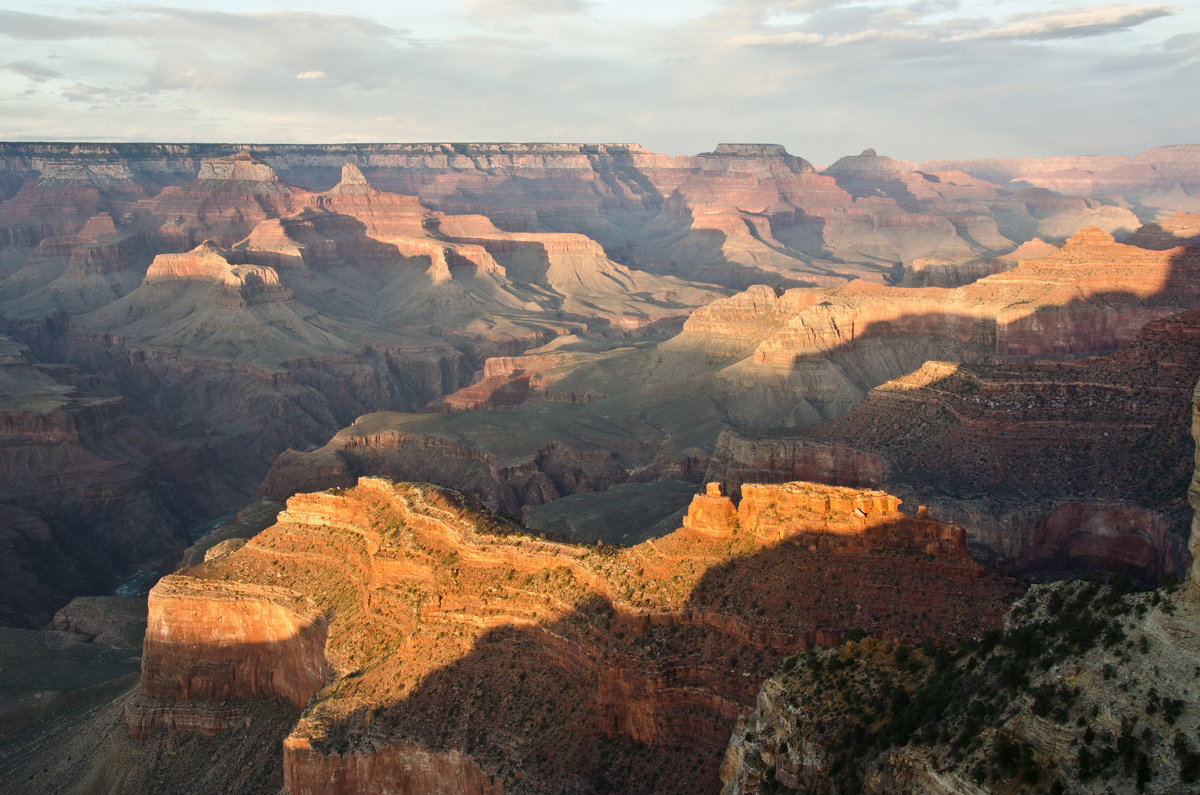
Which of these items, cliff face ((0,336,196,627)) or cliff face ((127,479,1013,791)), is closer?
cliff face ((127,479,1013,791))

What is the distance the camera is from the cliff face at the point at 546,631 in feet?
109

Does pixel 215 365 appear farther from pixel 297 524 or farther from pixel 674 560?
pixel 674 560

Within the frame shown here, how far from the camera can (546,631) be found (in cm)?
3788

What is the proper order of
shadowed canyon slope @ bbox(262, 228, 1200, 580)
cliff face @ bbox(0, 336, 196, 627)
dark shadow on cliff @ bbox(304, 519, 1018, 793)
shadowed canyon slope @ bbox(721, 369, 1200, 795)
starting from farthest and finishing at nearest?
cliff face @ bbox(0, 336, 196, 627) < shadowed canyon slope @ bbox(262, 228, 1200, 580) < dark shadow on cliff @ bbox(304, 519, 1018, 793) < shadowed canyon slope @ bbox(721, 369, 1200, 795)

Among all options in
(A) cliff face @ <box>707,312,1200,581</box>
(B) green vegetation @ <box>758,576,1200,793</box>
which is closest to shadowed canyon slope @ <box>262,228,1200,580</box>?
(A) cliff face @ <box>707,312,1200,581</box>

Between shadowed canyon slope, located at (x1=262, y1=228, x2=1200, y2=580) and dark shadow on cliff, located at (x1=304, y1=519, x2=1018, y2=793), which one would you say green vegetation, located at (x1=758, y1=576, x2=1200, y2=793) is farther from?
shadowed canyon slope, located at (x1=262, y1=228, x2=1200, y2=580)

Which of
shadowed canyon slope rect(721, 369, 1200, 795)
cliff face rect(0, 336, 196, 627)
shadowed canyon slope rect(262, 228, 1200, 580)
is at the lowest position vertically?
cliff face rect(0, 336, 196, 627)

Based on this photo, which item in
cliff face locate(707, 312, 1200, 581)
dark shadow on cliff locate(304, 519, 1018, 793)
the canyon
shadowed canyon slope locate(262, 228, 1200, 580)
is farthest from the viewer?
shadowed canyon slope locate(262, 228, 1200, 580)

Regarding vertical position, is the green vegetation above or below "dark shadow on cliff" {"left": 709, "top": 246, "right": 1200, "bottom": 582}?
above

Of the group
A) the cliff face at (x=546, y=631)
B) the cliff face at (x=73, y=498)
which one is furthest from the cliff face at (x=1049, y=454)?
the cliff face at (x=73, y=498)

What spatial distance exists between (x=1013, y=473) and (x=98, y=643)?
176ft

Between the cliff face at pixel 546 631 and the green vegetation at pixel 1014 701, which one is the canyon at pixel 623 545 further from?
the green vegetation at pixel 1014 701

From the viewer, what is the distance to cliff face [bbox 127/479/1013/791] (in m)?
33.2

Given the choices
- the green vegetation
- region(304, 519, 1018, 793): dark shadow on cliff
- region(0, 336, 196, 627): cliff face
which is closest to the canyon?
region(304, 519, 1018, 793): dark shadow on cliff
